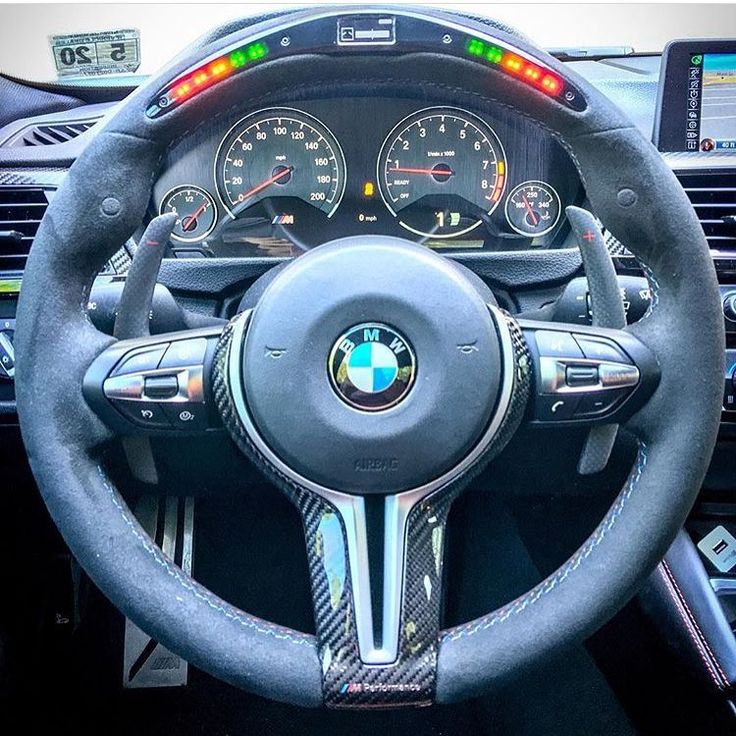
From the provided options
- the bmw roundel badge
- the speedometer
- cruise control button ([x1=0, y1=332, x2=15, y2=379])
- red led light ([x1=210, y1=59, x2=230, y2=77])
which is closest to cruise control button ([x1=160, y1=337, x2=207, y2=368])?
the bmw roundel badge

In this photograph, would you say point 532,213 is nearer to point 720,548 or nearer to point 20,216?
point 720,548

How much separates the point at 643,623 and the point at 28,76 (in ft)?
5.60

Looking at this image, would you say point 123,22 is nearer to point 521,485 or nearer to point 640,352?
point 521,485

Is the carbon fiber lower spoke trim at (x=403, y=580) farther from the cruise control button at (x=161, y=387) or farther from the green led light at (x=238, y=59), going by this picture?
the green led light at (x=238, y=59)

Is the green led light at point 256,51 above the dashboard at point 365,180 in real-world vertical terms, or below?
above

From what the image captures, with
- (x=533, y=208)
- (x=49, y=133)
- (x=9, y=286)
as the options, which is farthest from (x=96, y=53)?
(x=533, y=208)

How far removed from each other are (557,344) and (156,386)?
1.24 feet

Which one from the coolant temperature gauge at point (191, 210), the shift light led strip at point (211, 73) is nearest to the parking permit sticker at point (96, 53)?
the coolant temperature gauge at point (191, 210)

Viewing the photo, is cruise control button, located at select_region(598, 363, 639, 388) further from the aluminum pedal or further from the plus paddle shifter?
the aluminum pedal

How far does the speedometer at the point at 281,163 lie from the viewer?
1497 mm

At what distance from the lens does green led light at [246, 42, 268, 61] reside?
89 cm

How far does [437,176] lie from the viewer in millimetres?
1564

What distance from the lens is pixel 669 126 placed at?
63.9 inches

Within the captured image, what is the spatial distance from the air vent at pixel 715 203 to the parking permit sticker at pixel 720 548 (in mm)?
A: 468
